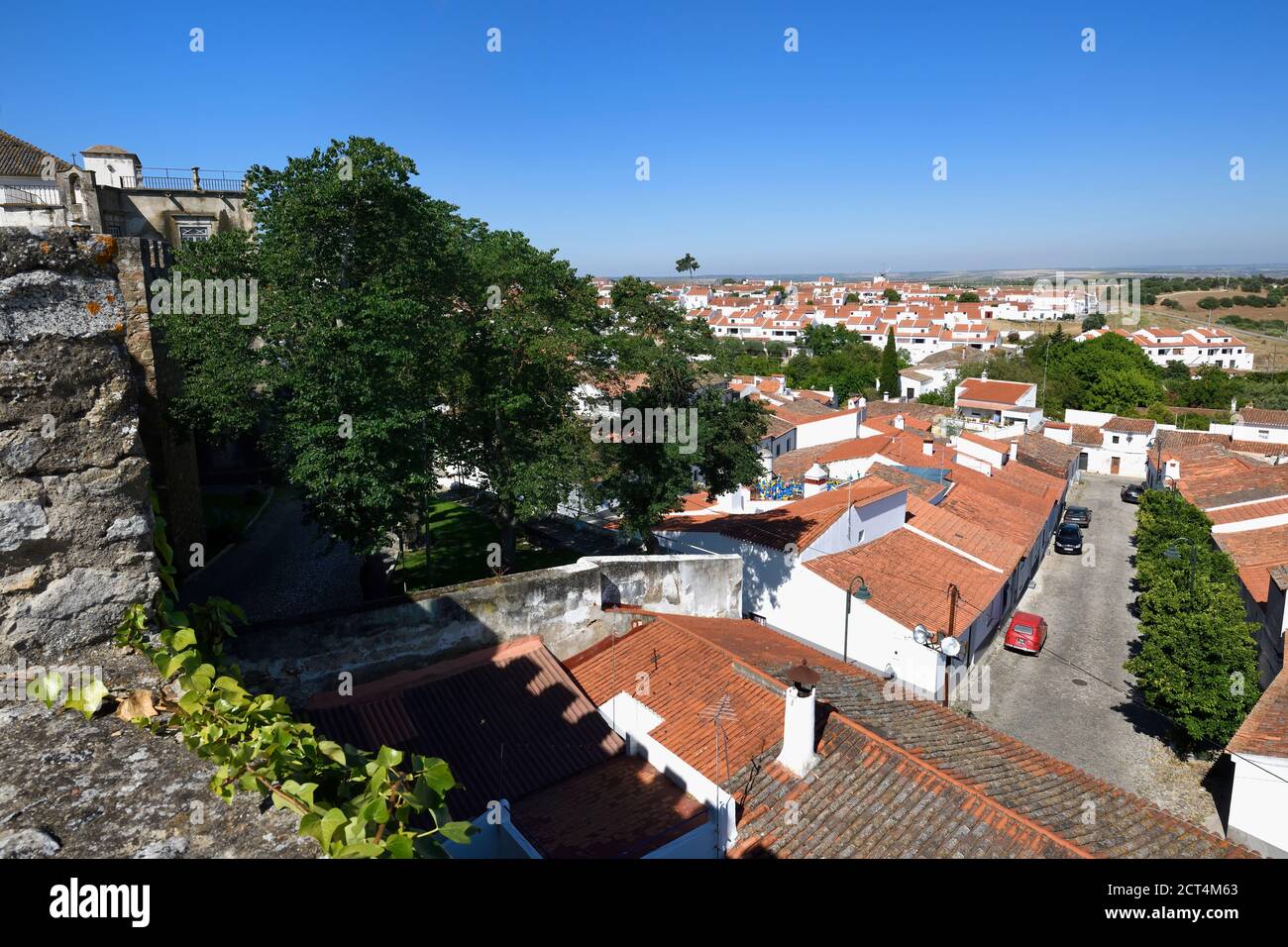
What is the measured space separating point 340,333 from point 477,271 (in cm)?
670

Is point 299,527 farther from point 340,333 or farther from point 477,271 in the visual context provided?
point 340,333

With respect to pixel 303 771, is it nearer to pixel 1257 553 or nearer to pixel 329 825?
pixel 329 825

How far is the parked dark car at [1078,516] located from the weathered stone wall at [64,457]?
38.2 m

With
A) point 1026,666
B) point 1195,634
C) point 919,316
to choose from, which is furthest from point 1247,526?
point 919,316

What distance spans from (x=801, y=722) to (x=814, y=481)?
58.5ft

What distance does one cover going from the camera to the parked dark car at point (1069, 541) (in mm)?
32219

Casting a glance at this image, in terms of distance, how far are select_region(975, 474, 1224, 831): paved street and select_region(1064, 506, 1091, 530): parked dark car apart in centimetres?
509

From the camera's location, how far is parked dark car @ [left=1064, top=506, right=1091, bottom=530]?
36.0m

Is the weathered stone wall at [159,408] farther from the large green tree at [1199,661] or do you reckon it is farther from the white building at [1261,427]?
the white building at [1261,427]

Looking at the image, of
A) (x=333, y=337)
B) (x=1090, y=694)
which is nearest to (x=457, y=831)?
(x=333, y=337)

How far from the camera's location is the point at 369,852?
2268 mm

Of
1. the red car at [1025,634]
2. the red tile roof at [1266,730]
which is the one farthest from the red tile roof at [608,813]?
the red car at [1025,634]

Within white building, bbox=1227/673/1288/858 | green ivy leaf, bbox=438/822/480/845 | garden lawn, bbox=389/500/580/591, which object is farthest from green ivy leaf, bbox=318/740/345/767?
white building, bbox=1227/673/1288/858

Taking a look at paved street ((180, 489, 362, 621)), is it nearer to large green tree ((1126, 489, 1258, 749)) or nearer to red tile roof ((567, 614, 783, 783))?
red tile roof ((567, 614, 783, 783))
